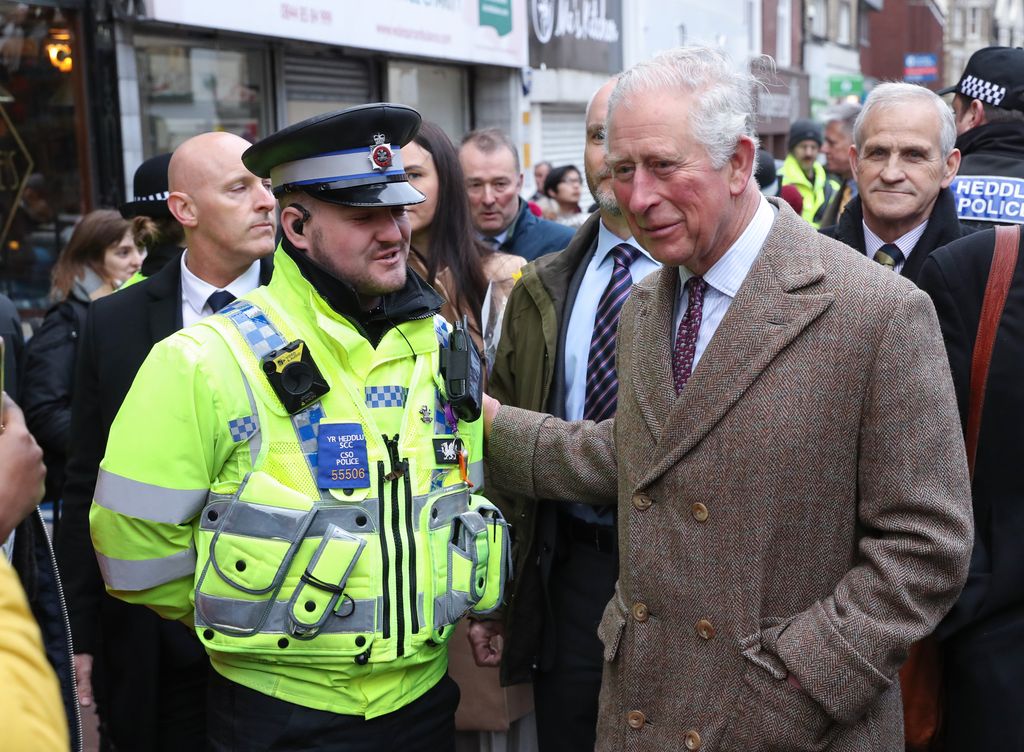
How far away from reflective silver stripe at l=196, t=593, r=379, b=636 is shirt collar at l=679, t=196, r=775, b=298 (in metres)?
1.00

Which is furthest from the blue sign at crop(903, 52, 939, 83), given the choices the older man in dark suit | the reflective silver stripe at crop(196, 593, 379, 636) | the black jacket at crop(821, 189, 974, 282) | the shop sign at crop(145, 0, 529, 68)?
the reflective silver stripe at crop(196, 593, 379, 636)

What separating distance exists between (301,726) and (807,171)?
9296 mm

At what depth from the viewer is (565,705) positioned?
10.3 feet

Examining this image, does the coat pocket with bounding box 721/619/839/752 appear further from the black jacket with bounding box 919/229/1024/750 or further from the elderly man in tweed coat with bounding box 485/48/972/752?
the black jacket with bounding box 919/229/1024/750

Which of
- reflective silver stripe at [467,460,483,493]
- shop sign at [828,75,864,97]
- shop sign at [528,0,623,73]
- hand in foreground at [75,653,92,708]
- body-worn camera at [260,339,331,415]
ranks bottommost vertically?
hand in foreground at [75,653,92,708]

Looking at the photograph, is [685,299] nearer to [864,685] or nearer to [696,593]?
[696,593]

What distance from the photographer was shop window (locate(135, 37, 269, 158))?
28.8ft

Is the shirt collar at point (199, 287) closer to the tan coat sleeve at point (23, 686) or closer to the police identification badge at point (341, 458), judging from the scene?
the police identification badge at point (341, 458)

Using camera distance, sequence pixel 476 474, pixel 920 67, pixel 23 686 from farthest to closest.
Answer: pixel 920 67, pixel 476 474, pixel 23 686

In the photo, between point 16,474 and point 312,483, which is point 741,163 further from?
point 16,474

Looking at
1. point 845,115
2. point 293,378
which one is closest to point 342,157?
point 293,378

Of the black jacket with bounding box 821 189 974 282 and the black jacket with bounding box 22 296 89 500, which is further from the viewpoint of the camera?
the black jacket with bounding box 22 296 89 500

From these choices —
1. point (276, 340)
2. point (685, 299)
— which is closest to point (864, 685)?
point (685, 299)

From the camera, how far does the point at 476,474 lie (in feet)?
9.04
